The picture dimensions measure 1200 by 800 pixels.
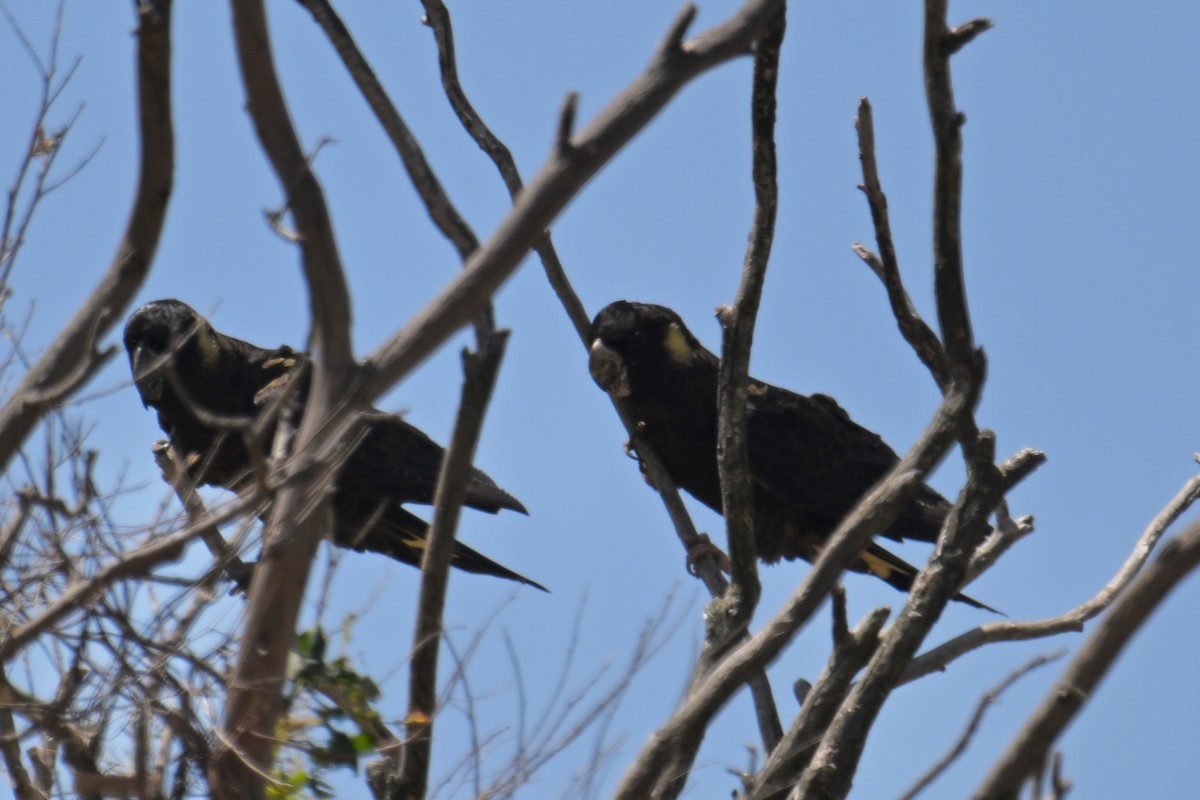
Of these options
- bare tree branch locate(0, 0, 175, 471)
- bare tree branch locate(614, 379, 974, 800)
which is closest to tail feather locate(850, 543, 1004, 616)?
bare tree branch locate(614, 379, 974, 800)

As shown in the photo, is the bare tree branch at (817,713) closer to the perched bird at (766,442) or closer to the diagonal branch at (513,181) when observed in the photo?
the diagonal branch at (513,181)

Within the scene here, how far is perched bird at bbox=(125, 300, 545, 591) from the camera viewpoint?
6410 millimetres

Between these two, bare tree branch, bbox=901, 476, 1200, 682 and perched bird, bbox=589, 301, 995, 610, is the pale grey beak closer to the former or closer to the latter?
perched bird, bbox=589, 301, 995, 610

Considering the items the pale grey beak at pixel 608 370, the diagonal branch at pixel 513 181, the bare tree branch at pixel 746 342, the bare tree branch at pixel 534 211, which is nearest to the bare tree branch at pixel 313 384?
the bare tree branch at pixel 534 211

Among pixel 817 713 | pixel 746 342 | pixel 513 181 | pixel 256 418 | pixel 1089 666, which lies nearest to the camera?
pixel 1089 666

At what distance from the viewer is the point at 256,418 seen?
6254 mm

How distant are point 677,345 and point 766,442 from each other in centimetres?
63

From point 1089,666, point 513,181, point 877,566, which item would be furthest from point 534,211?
point 877,566

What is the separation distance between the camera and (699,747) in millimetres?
3457

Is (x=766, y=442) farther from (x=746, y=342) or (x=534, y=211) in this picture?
(x=534, y=211)

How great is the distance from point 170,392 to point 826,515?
10.1 feet

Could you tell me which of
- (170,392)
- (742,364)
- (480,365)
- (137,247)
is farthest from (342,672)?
(170,392)

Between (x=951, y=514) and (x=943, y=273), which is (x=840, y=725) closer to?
(x=951, y=514)

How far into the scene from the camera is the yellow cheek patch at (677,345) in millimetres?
6645
